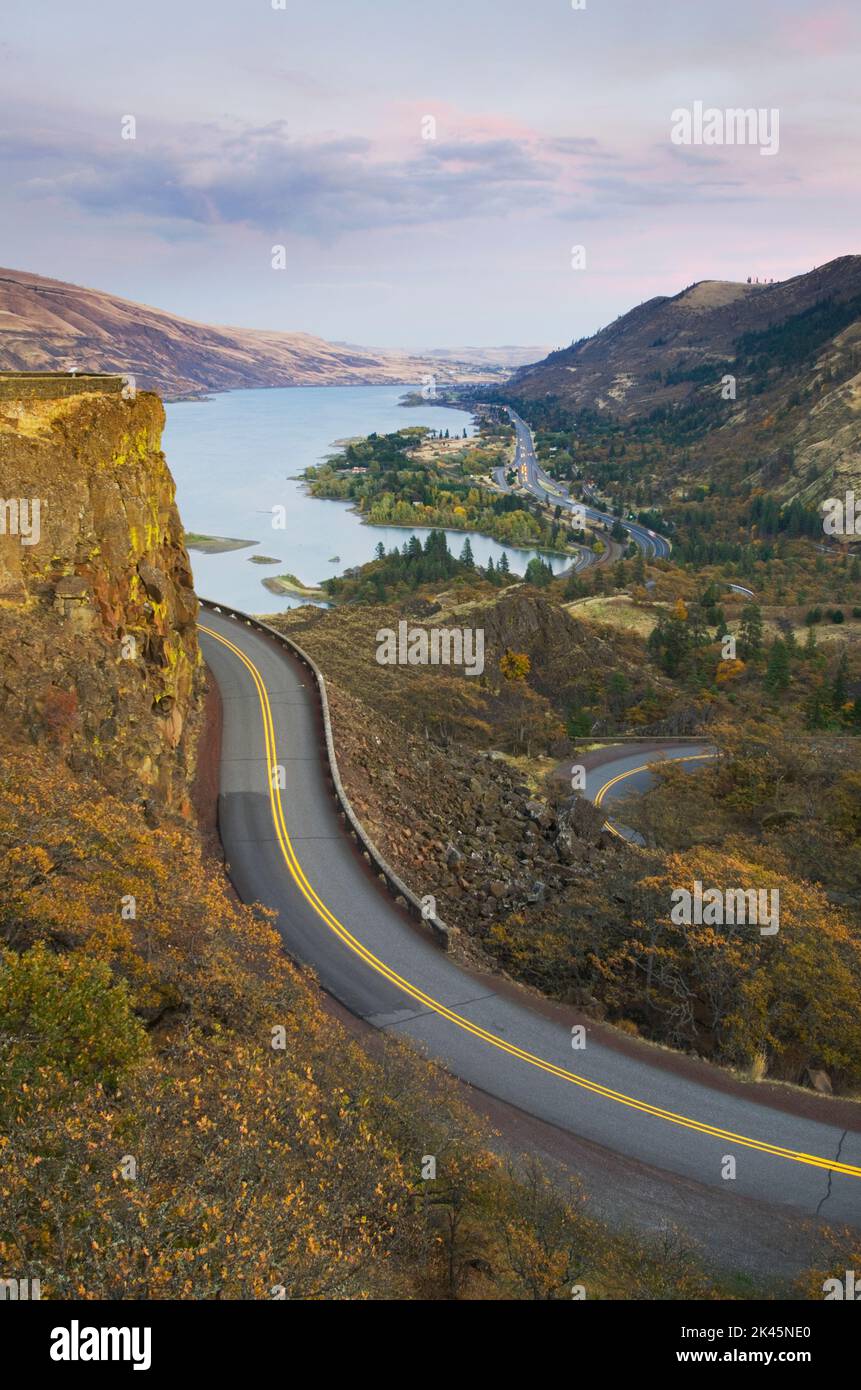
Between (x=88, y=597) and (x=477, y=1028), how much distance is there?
52.2 feet

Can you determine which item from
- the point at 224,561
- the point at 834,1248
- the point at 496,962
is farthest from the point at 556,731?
the point at 224,561

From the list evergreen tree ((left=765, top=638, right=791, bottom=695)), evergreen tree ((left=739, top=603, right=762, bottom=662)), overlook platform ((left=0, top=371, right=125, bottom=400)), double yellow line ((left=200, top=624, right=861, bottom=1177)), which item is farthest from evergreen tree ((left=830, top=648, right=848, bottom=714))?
overlook platform ((left=0, top=371, right=125, bottom=400))

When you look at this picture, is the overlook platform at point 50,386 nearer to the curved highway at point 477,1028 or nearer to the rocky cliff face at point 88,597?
the rocky cliff face at point 88,597

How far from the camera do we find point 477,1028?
20188 mm

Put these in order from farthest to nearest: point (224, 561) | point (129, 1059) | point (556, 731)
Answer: point (224, 561), point (556, 731), point (129, 1059)

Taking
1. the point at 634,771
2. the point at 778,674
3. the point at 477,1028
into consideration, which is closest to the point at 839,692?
the point at 778,674

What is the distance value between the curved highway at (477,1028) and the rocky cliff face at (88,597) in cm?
353

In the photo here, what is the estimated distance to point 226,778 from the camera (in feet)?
102

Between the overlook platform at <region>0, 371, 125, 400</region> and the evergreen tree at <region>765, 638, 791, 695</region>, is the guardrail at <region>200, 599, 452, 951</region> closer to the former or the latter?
the overlook platform at <region>0, 371, 125, 400</region>

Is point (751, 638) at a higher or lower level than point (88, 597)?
lower

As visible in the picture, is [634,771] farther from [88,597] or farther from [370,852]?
[88,597]

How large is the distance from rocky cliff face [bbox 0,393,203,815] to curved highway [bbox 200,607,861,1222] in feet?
11.6

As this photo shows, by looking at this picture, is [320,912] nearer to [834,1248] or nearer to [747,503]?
[834,1248]
